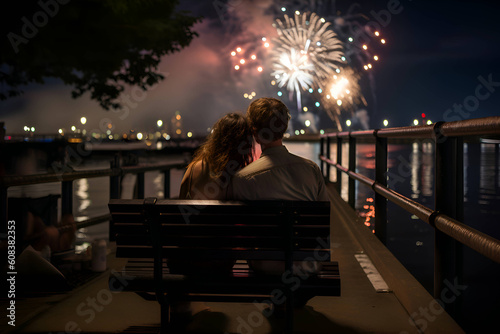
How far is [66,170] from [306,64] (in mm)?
18689

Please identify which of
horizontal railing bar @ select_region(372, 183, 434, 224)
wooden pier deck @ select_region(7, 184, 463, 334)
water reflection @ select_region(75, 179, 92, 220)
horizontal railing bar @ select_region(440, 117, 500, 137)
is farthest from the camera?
water reflection @ select_region(75, 179, 92, 220)

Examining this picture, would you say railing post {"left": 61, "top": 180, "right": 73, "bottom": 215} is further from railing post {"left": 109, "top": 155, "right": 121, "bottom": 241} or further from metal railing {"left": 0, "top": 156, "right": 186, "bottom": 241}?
railing post {"left": 109, "top": 155, "right": 121, "bottom": 241}

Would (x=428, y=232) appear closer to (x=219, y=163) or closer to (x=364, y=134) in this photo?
(x=364, y=134)

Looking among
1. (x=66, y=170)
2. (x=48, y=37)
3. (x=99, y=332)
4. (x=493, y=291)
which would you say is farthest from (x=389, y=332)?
(x=48, y=37)

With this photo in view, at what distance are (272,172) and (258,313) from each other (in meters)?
1.20

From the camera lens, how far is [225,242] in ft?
9.04

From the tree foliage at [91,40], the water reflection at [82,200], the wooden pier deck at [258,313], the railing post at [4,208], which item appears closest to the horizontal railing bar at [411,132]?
the wooden pier deck at [258,313]

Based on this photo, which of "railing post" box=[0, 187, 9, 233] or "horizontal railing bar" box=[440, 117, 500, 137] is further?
"railing post" box=[0, 187, 9, 233]

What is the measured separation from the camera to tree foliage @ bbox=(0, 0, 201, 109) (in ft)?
47.1

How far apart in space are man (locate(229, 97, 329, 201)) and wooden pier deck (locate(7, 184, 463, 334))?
931mm

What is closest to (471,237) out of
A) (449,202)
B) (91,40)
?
(449,202)

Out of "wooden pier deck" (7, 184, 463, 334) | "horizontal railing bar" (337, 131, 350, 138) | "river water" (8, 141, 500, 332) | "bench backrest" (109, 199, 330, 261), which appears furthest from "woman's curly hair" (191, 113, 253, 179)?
"horizontal railing bar" (337, 131, 350, 138)

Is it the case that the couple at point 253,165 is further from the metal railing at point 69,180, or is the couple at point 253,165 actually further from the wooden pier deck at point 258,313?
the metal railing at point 69,180

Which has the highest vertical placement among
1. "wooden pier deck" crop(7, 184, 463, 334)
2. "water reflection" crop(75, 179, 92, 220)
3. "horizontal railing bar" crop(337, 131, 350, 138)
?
"horizontal railing bar" crop(337, 131, 350, 138)
